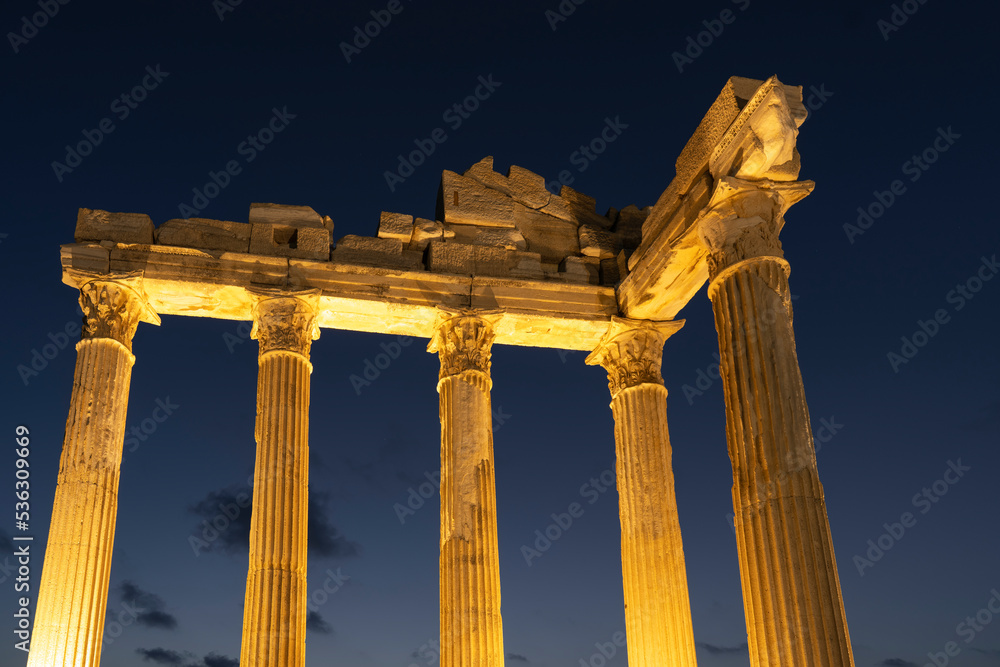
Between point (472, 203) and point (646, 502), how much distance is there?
402 inches

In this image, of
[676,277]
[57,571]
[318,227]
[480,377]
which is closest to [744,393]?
[676,277]

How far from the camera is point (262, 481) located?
25656mm

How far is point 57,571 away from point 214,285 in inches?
331

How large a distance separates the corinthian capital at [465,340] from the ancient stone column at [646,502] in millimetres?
3907

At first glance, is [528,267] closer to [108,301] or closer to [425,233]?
[425,233]

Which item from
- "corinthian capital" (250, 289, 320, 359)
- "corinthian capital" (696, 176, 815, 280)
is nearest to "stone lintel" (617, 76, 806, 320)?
"corinthian capital" (696, 176, 815, 280)

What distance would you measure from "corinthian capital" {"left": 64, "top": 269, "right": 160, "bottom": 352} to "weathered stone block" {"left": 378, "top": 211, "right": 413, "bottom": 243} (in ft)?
22.5

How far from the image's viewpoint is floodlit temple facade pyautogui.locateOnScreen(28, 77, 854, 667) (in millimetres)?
20875

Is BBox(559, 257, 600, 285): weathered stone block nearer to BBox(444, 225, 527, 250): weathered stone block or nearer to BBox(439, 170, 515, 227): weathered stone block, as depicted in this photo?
BBox(444, 225, 527, 250): weathered stone block

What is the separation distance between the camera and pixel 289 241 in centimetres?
2927

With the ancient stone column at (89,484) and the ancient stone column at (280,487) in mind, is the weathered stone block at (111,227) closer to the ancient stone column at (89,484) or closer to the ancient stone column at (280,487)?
the ancient stone column at (89,484)

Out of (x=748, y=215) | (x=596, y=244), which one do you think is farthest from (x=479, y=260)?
(x=748, y=215)

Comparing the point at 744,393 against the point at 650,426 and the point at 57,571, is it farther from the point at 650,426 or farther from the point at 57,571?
the point at 57,571

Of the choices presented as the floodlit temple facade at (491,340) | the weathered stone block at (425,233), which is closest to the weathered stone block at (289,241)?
the floodlit temple facade at (491,340)
